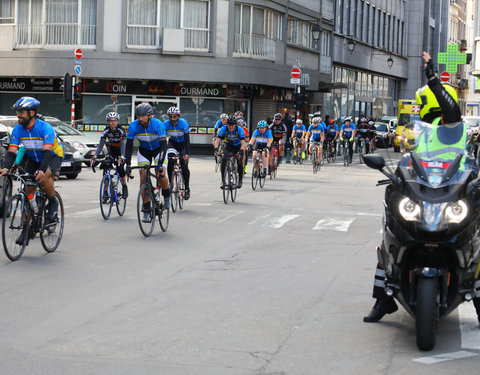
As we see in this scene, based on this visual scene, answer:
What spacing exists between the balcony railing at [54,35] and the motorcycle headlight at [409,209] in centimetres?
3592

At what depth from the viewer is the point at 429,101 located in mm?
7492

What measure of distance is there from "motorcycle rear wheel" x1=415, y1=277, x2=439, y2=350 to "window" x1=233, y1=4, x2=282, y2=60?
122 feet

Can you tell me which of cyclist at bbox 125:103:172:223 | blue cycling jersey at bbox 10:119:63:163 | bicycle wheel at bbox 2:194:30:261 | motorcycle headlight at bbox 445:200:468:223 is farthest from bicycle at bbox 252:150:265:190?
motorcycle headlight at bbox 445:200:468:223

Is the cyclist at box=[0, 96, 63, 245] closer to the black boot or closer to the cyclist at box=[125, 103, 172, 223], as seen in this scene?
the cyclist at box=[125, 103, 172, 223]

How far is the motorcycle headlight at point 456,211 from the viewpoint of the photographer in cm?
623

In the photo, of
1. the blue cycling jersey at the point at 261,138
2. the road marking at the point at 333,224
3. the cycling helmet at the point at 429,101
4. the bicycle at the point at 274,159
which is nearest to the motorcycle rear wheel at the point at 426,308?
the cycling helmet at the point at 429,101

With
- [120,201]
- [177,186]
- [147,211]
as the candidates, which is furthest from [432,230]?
[177,186]

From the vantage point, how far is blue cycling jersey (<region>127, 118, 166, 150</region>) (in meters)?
13.8

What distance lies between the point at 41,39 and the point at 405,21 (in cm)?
4834

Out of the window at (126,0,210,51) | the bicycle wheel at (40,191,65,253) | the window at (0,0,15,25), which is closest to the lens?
the bicycle wheel at (40,191,65,253)

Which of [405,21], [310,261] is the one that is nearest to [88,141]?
[310,261]

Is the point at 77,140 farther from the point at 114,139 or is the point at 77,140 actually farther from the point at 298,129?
the point at 114,139

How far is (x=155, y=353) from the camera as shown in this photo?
6.18 metres

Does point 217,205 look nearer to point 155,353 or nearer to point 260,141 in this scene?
point 260,141
